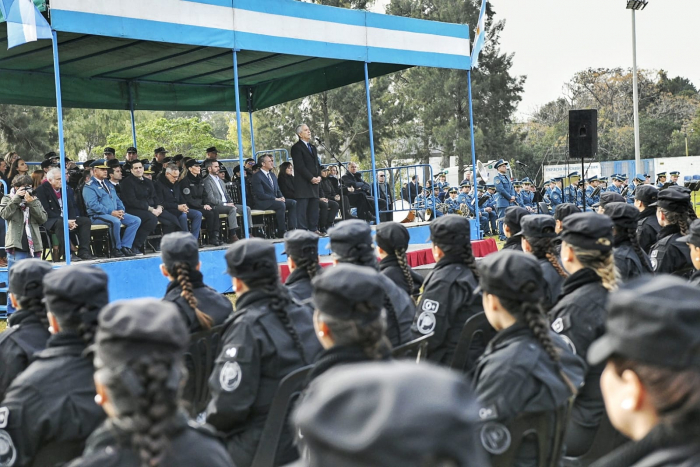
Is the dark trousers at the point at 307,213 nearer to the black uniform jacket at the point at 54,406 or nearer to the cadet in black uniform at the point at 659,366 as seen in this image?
the black uniform jacket at the point at 54,406

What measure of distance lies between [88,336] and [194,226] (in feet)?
29.2

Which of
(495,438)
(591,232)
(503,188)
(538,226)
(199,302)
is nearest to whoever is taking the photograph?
(495,438)

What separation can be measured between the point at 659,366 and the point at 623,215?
15.6 ft

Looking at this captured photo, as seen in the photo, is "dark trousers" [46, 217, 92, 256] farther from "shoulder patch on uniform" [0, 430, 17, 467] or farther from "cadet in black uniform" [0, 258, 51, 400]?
"shoulder patch on uniform" [0, 430, 17, 467]

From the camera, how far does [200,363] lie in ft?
13.7

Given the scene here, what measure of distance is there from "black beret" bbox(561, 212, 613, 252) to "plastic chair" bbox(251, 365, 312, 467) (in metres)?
1.72

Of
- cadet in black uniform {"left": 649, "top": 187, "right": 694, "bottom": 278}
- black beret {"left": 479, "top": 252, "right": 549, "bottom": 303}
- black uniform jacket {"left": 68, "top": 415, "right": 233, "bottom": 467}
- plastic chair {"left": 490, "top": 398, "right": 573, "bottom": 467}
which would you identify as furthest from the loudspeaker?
black uniform jacket {"left": 68, "top": 415, "right": 233, "bottom": 467}

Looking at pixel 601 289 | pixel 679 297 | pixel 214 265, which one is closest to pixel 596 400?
pixel 601 289

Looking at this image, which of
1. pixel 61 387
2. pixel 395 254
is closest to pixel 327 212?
pixel 395 254

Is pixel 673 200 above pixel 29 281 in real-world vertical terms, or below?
above

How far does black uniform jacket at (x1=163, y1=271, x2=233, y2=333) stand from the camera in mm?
4320

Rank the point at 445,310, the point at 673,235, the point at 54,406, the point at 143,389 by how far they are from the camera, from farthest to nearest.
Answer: the point at 673,235 < the point at 445,310 < the point at 54,406 < the point at 143,389

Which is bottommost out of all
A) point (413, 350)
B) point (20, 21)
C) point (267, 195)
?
point (413, 350)

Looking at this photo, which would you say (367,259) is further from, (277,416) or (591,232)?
(277,416)
